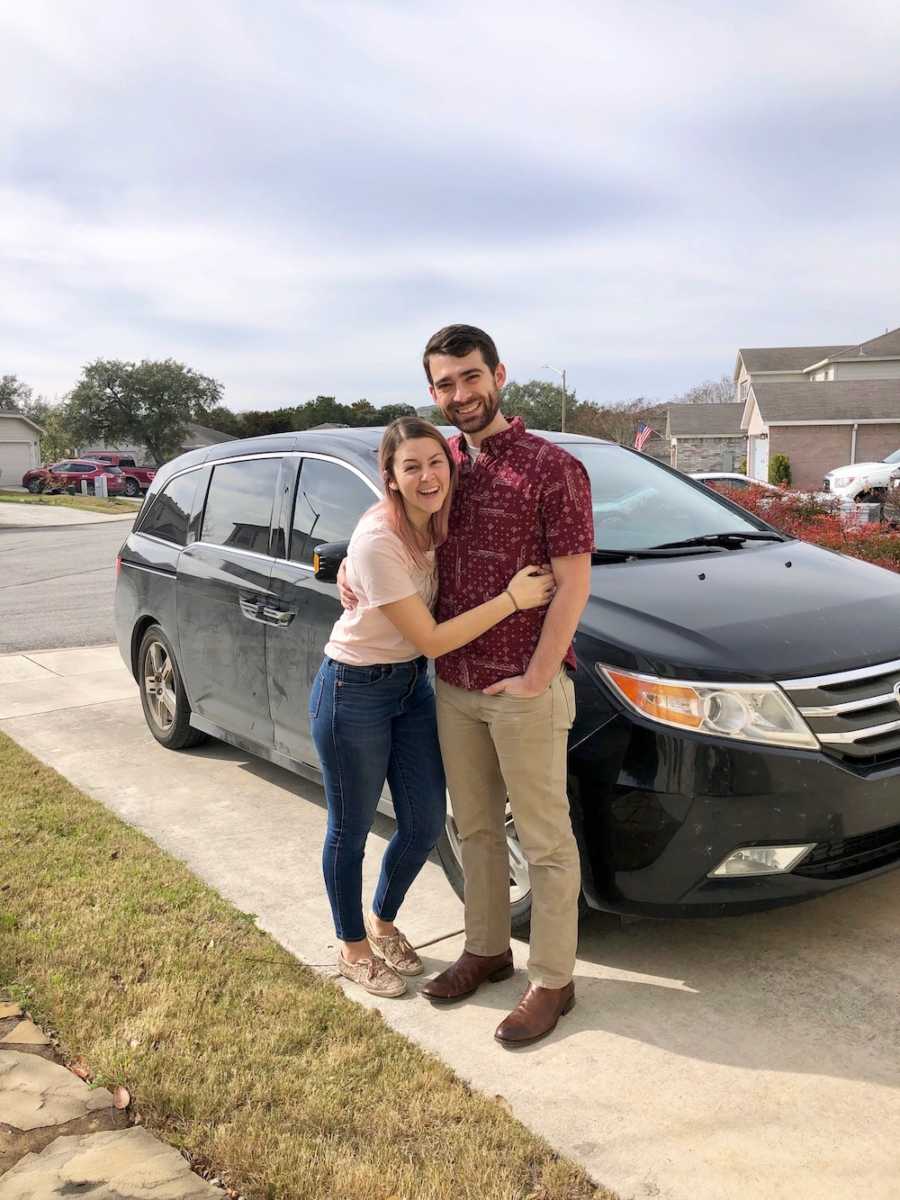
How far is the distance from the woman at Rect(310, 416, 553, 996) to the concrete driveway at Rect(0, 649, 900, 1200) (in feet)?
0.89

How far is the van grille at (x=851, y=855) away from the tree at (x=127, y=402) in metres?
67.4

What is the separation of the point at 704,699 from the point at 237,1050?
1629mm

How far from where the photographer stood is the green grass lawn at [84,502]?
125 feet

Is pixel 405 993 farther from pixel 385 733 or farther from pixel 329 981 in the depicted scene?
pixel 385 733

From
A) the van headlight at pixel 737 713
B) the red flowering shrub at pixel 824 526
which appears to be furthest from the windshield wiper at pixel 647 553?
the red flowering shrub at pixel 824 526

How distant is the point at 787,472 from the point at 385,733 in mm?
38069

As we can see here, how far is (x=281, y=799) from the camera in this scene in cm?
525

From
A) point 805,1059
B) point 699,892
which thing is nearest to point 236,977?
point 699,892

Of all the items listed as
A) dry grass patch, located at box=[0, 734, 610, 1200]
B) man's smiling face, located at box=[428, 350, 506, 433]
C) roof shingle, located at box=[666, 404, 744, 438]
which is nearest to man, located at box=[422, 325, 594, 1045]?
man's smiling face, located at box=[428, 350, 506, 433]

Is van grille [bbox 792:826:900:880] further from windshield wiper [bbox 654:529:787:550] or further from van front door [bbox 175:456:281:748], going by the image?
van front door [bbox 175:456:281:748]

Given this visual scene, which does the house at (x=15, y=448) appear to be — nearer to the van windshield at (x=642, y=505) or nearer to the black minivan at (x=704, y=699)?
the black minivan at (x=704, y=699)

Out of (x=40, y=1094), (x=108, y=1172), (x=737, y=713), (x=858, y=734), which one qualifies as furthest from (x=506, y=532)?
(x=40, y=1094)

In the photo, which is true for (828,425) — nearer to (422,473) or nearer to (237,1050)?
(422,473)

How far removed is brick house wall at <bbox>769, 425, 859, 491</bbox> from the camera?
40.7 metres
